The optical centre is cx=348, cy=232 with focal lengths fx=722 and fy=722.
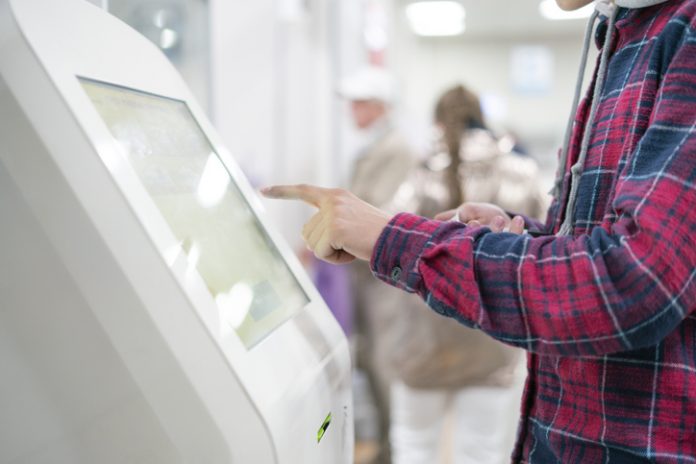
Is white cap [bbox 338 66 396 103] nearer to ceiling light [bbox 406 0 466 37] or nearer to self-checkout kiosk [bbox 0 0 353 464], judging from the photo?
self-checkout kiosk [bbox 0 0 353 464]

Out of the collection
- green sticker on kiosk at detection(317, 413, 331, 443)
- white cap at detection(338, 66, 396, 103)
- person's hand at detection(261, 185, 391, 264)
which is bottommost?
white cap at detection(338, 66, 396, 103)

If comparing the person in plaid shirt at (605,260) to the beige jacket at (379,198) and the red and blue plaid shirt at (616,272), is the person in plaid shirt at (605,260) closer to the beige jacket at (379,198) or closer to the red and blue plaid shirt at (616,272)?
the red and blue plaid shirt at (616,272)

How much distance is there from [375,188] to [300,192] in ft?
7.10

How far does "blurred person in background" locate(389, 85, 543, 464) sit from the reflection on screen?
1.38 metres

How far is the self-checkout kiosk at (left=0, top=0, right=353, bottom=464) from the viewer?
58 cm

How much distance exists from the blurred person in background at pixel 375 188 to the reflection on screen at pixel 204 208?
1.92 metres

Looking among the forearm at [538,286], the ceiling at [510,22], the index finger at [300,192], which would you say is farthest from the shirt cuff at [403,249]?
the ceiling at [510,22]

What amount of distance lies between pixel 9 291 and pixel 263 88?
2.33 metres

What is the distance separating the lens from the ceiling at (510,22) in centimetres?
743

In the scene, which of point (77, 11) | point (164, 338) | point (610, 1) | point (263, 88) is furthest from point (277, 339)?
point (263, 88)

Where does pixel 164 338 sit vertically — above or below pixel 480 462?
above

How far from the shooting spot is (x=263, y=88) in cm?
290

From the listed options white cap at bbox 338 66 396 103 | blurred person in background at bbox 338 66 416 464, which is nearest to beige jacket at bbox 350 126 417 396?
blurred person in background at bbox 338 66 416 464

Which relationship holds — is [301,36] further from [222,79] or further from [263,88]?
[222,79]
